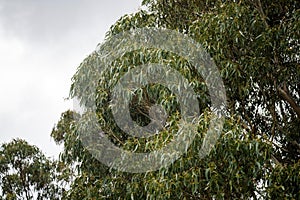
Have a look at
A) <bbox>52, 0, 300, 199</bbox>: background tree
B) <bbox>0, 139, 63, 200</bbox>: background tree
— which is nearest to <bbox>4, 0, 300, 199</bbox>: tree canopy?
<bbox>52, 0, 300, 199</bbox>: background tree

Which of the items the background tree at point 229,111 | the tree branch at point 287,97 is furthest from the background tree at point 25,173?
the tree branch at point 287,97

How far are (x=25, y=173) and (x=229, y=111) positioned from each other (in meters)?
6.30

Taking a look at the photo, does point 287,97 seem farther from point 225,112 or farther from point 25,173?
point 25,173

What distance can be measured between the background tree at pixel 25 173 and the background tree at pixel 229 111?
4.70 meters

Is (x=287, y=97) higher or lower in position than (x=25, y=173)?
lower

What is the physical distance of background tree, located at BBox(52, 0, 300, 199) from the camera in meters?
5.74

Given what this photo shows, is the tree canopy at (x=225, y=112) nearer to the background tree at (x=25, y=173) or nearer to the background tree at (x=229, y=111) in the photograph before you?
the background tree at (x=229, y=111)

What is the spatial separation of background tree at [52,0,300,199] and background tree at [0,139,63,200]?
4699 millimetres

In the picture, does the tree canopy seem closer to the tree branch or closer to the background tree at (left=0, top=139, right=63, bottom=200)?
the tree branch

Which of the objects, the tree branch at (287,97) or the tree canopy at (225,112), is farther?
the tree branch at (287,97)

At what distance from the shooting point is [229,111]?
23.3 ft

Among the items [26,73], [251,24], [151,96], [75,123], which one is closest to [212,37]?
[251,24]

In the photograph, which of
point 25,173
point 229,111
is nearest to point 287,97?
point 229,111

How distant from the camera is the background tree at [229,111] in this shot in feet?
18.8
